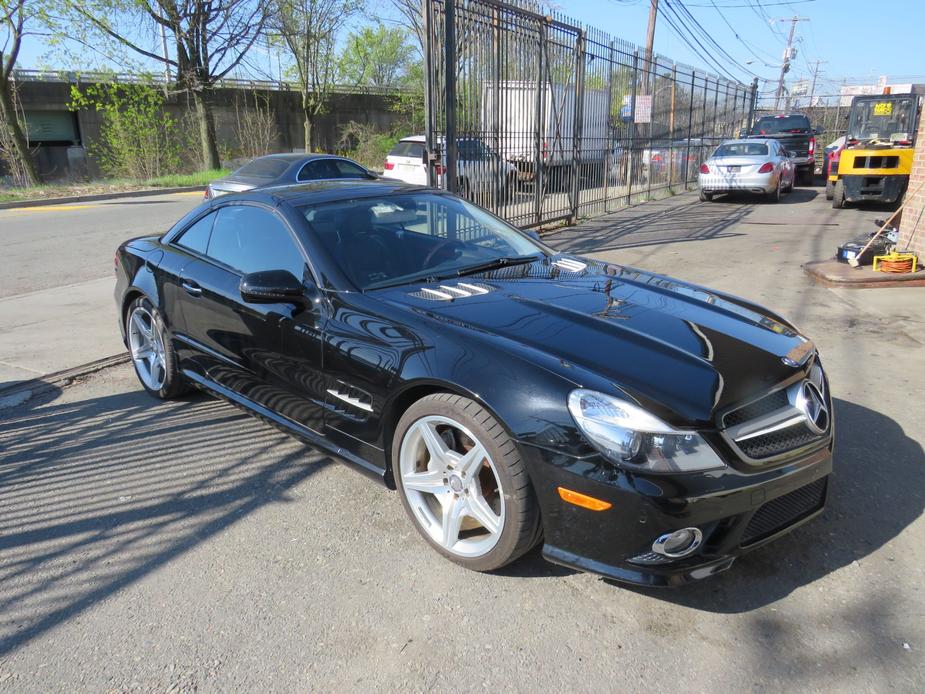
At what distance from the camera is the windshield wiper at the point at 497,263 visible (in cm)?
366

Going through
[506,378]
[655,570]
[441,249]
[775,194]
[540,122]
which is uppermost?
[540,122]

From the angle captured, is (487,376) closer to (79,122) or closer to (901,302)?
(901,302)

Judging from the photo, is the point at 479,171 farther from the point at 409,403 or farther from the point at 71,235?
the point at 71,235

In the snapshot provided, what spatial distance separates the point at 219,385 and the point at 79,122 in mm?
34563

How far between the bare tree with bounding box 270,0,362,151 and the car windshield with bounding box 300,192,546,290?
2971cm

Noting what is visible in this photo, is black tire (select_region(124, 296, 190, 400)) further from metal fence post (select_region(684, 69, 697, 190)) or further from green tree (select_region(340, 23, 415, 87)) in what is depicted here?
green tree (select_region(340, 23, 415, 87))

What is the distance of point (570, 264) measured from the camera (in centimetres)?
399

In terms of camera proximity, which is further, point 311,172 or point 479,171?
point 311,172

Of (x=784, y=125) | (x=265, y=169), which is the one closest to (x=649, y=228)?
(x=265, y=169)

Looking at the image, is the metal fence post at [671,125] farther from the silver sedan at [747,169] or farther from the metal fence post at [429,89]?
the metal fence post at [429,89]

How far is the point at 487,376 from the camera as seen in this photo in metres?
2.58

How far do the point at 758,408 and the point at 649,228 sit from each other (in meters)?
10.8

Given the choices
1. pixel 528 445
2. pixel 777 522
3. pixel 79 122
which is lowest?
pixel 777 522

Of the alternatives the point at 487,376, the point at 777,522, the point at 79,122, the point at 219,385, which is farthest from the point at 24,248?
the point at 79,122
